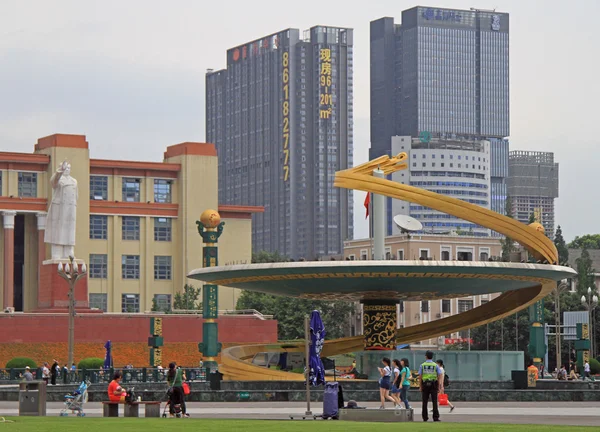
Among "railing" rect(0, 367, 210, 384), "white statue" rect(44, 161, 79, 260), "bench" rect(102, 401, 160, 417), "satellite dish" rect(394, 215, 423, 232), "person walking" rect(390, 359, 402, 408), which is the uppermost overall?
"white statue" rect(44, 161, 79, 260)

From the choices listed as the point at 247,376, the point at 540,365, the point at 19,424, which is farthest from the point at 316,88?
the point at 19,424

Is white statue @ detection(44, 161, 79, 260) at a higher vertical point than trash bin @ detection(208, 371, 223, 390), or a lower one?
higher

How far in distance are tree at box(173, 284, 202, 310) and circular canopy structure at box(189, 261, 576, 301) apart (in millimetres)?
43388

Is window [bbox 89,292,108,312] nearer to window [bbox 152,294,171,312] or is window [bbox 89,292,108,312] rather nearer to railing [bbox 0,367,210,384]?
window [bbox 152,294,171,312]

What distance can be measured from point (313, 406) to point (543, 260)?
1460 cm

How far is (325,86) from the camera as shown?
646 feet

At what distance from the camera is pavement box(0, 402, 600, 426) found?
29516 millimetres

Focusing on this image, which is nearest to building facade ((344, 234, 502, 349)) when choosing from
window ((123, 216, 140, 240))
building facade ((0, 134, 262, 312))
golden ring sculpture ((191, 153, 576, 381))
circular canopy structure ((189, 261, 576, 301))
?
building facade ((0, 134, 262, 312))

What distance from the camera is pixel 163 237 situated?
100 meters

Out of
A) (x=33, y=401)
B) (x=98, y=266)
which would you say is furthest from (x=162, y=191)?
(x=33, y=401)

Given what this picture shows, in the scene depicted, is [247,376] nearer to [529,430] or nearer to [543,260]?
[543,260]

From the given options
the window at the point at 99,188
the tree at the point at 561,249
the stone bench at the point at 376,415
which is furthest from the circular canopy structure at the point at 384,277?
the tree at the point at 561,249

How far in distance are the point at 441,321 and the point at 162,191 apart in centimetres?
4981

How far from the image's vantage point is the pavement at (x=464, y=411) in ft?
96.8
